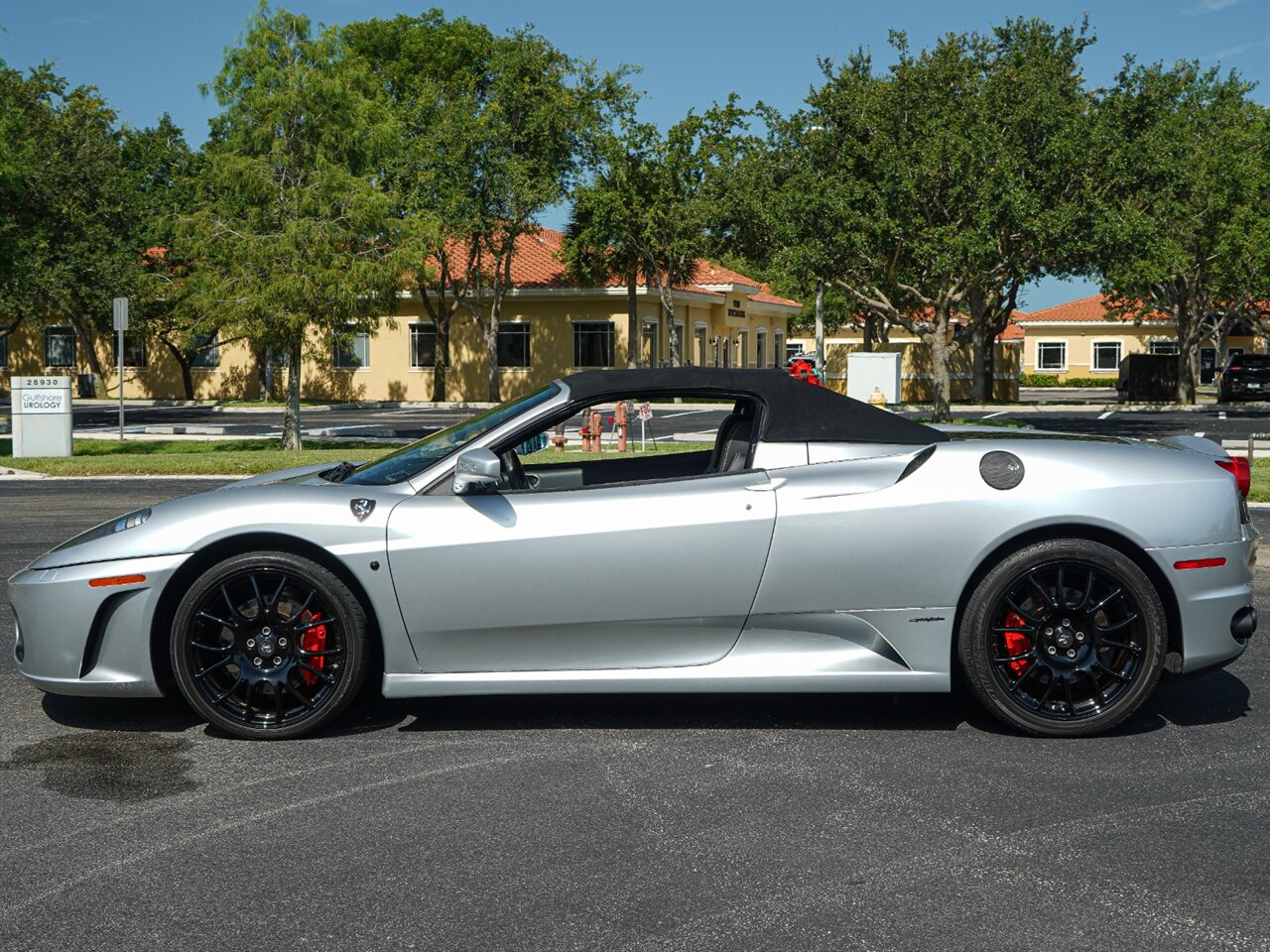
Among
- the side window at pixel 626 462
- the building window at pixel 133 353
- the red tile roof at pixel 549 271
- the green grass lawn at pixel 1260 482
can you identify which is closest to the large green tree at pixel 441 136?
the red tile roof at pixel 549 271

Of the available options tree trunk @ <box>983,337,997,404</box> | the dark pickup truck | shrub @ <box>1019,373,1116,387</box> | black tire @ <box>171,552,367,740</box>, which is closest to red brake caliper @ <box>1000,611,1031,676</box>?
black tire @ <box>171,552,367,740</box>

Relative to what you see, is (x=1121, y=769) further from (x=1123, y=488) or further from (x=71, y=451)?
(x=71, y=451)

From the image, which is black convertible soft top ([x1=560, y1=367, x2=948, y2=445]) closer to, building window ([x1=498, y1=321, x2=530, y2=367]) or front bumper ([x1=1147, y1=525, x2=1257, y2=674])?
front bumper ([x1=1147, y1=525, x2=1257, y2=674])

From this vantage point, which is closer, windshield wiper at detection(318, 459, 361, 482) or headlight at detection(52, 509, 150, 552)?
headlight at detection(52, 509, 150, 552)

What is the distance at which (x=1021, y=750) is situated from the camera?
5066mm

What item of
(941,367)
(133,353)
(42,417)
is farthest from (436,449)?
(133,353)

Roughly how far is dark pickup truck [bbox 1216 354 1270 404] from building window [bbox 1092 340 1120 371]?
3075 centimetres

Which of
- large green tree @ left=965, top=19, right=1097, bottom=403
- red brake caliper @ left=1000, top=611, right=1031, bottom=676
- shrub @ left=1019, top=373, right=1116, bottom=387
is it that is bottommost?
red brake caliper @ left=1000, top=611, right=1031, bottom=676

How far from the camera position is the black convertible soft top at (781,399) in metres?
5.30

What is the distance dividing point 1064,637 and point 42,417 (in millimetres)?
19665

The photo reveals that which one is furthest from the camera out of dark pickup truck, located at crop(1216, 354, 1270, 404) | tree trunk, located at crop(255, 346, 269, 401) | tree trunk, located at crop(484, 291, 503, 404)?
tree trunk, located at crop(255, 346, 269, 401)

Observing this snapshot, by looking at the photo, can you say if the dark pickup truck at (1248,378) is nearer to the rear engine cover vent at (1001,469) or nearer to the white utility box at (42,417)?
the white utility box at (42,417)

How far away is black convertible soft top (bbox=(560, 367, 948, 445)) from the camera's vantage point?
5.30 metres

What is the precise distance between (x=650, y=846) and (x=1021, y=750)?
Answer: 1.74 metres
